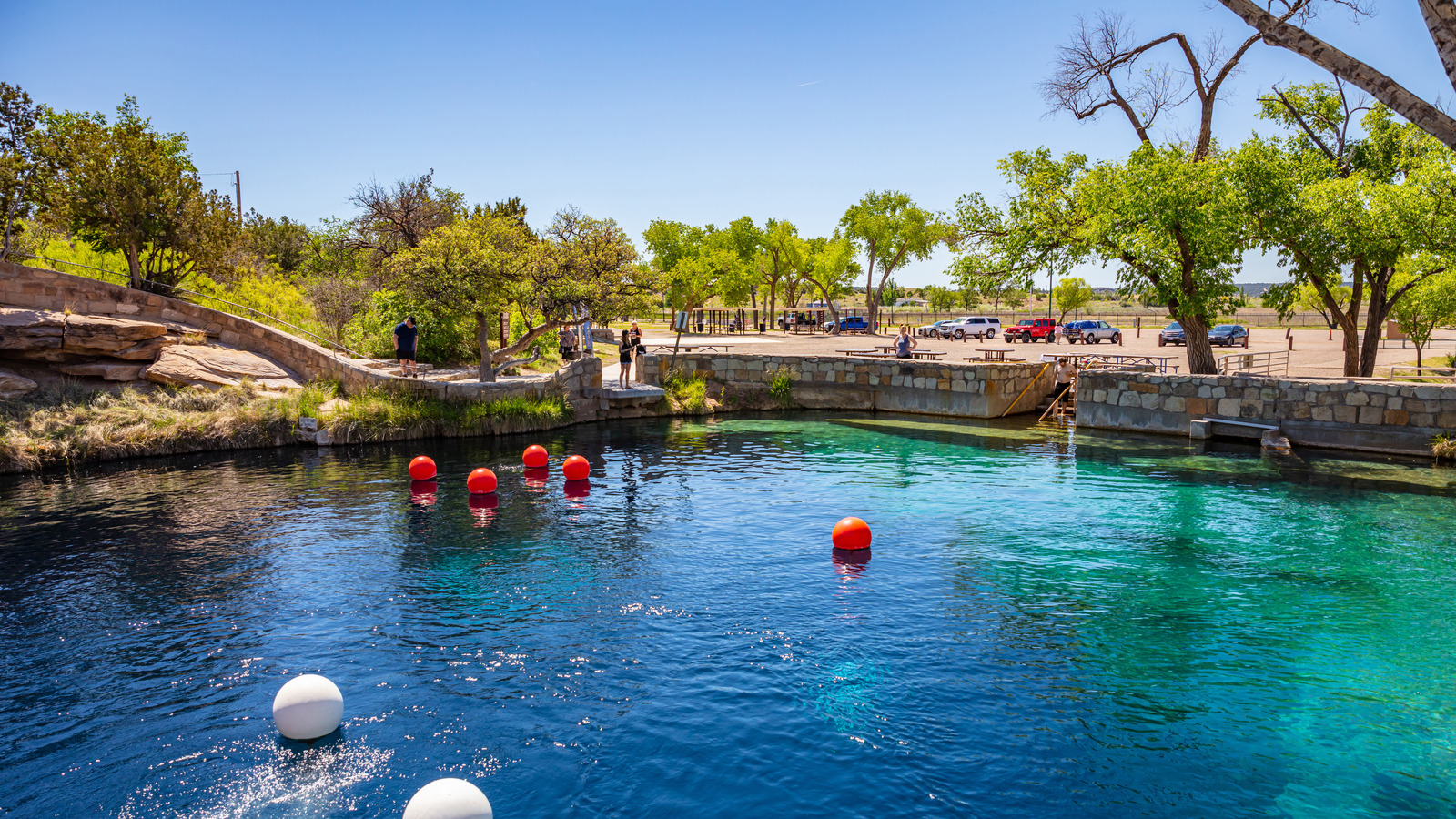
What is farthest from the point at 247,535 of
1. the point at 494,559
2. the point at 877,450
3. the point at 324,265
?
the point at 324,265

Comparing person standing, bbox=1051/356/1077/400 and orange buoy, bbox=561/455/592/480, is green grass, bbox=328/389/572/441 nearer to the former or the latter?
orange buoy, bbox=561/455/592/480

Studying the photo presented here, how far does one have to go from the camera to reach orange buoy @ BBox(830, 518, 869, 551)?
1234 centimetres

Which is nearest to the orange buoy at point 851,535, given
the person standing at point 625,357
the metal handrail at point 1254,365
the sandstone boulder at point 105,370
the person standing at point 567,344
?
the person standing at point 625,357

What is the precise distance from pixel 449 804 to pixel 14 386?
20194 mm

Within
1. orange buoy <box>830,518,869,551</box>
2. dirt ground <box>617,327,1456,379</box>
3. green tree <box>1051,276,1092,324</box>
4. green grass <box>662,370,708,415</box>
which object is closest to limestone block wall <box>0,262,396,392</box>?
green grass <box>662,370,708,415</box>

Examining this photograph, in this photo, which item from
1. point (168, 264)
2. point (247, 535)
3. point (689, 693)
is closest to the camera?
point (689, 693)

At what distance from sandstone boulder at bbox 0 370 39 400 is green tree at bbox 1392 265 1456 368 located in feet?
130

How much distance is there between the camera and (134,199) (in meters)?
24.0

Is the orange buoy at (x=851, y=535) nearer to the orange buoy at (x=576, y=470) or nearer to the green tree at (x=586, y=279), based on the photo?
the orange buoy at (x=576, y=470)

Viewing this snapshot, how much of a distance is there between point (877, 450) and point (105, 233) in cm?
2237

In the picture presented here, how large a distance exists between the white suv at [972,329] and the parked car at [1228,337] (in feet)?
43.2

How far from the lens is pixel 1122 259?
2341cm

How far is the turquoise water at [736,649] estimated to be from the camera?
6655 millimetres

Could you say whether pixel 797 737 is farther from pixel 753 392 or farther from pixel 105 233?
pixel 105 233
